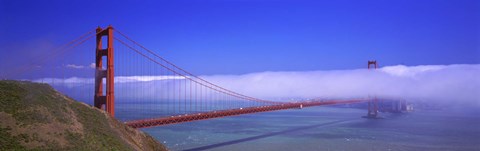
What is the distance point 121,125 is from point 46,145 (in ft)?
23.8

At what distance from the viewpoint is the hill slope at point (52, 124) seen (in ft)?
49.7

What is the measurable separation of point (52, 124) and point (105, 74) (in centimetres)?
812

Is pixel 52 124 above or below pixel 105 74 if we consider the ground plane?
below

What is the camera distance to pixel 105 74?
2483 centimetres

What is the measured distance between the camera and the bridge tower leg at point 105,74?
23969 mm

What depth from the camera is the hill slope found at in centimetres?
1515

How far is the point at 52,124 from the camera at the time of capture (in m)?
17.0

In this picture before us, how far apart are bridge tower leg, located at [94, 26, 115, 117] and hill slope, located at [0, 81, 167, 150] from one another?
2065 mm

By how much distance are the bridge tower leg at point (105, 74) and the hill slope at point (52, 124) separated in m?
2.07

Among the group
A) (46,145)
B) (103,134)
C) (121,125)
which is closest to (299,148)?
(121,125)

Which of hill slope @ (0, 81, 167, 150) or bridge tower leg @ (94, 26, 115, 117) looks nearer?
hill slope @ (0, 81, 167, 150)

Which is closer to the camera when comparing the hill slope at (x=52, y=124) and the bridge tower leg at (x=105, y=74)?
the hill slope at (x=52, y=124)

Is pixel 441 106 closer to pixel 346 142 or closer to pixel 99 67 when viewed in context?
pixel 346 142

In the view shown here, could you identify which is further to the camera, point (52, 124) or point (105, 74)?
point (105, 74)
